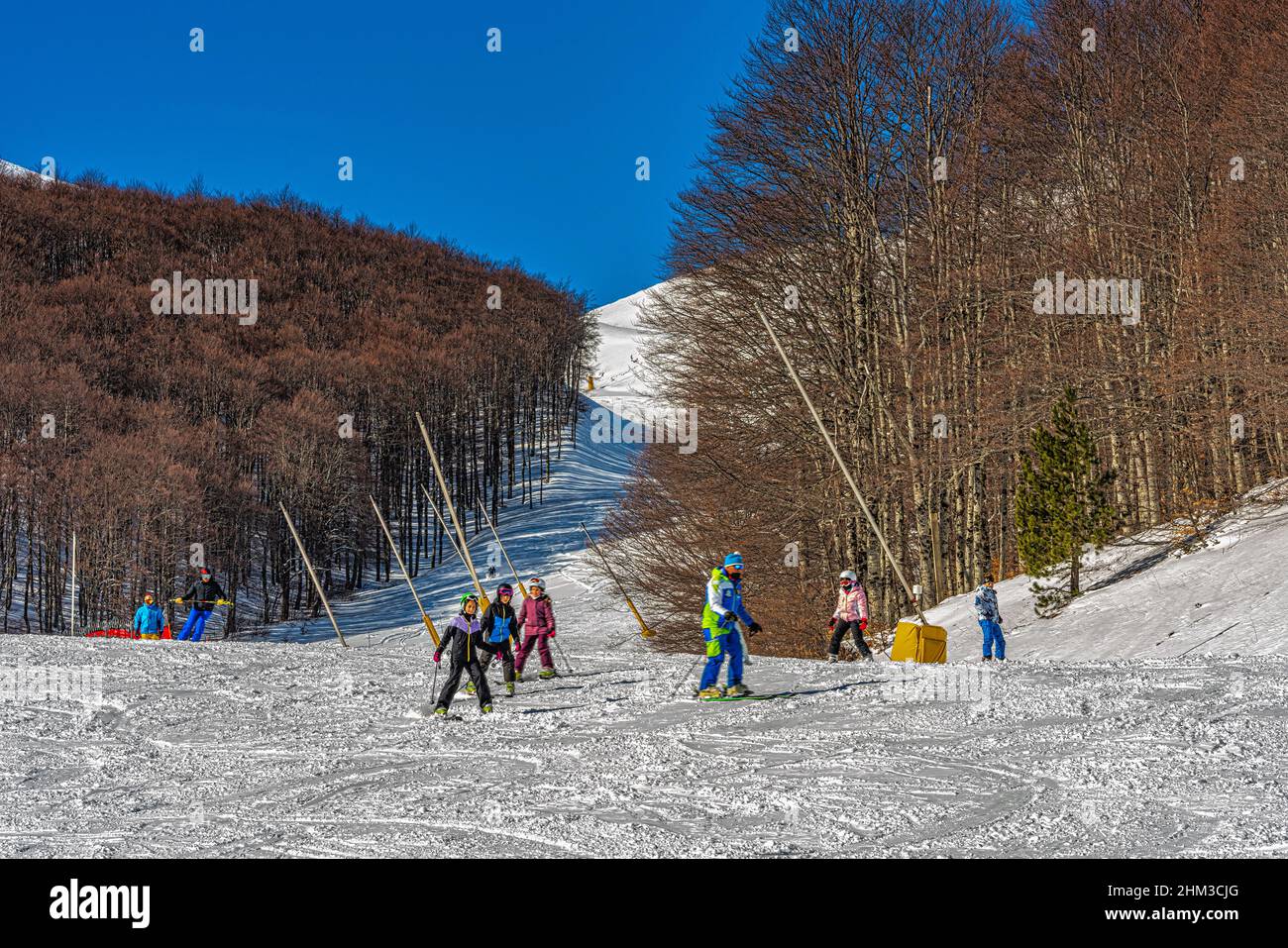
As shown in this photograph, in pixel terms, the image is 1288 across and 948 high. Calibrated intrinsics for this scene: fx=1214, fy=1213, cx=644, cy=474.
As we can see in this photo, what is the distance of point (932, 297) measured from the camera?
99.2 feet

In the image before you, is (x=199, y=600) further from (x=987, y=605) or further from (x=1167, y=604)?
(x=1167, y=604)

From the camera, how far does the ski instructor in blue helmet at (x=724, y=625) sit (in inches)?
627

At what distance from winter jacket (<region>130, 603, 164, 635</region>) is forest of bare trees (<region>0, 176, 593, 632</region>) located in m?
29.0

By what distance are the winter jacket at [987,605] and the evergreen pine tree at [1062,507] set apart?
14.3 feet

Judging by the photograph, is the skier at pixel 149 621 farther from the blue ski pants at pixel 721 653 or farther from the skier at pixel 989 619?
the skier at pixel 989 619

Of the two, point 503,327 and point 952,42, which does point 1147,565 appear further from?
point 503,327

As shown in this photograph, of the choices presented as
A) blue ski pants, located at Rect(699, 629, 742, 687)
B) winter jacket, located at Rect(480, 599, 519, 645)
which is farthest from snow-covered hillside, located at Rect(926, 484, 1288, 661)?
winter jacket, located at Rect(480, 599, 519, 645)

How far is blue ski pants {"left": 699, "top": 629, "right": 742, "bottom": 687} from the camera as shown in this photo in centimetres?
1622

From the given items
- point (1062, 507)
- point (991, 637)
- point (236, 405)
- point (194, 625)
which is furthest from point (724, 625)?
point (236, 405)

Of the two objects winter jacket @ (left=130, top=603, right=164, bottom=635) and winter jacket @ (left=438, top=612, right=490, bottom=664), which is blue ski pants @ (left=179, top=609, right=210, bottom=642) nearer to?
winter jacket @ (left=130, top=603, right=164, bottom=635)

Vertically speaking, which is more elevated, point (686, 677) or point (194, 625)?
point (194, 625)

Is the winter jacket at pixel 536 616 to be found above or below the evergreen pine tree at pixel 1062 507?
below

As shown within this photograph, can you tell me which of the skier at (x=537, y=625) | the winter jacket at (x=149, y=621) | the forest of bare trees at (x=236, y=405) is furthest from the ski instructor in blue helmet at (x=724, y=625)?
the forest of bare trees at (x=236, y=405)

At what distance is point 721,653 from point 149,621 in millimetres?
17508
